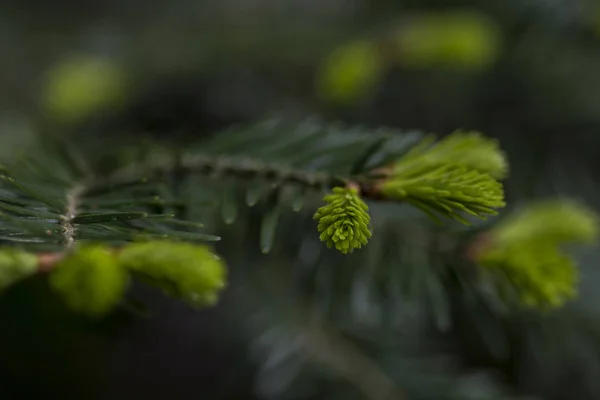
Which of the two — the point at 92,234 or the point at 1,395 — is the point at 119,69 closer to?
the point at 1,395

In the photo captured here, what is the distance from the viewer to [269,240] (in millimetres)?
422

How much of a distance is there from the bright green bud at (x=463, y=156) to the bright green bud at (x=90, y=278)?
0.19 meters

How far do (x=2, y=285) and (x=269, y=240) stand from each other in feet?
0.51

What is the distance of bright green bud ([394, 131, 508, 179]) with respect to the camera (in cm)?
43

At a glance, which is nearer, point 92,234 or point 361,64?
point 92,234

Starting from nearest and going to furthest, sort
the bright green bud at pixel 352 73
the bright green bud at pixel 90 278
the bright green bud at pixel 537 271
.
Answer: the bright green bud at pixel 90 278, the bright green bud at pixel 537 271, the bright green bud at pixel 352 73

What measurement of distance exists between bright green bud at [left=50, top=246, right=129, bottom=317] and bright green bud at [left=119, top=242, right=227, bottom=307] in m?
0.01

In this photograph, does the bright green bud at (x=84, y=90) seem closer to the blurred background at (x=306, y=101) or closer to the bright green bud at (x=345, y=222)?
the blurred background at (x=306, y=101)

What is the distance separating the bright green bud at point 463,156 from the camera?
1.41 ft

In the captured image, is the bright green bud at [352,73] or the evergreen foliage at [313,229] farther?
the bright green bud at [352,73]

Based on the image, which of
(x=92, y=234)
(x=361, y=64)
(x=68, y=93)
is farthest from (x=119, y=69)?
(x=92, y=234)

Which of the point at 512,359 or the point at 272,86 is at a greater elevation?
the point at 272,86

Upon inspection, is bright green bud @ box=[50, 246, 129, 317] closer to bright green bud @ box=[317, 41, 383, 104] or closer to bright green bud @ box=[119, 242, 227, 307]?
bright green bud @ box=[119, 242, 227, 307]

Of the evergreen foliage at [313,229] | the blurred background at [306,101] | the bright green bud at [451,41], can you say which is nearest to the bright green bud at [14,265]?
the evergreen foliage at [313,229]
